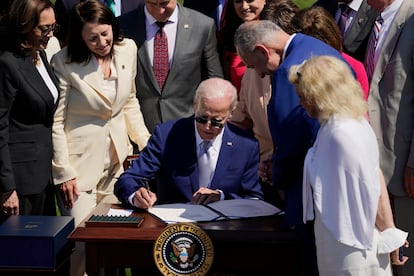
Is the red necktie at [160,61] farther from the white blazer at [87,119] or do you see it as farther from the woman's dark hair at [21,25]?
the woman's dark hair at [21,25]

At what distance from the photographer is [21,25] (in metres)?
4.25

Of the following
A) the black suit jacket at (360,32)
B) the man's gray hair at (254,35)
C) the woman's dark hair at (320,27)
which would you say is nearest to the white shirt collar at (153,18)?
the black suit jacket at (360,32)

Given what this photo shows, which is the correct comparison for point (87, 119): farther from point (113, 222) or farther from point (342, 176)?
point (342, 176)

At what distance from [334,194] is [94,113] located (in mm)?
1944

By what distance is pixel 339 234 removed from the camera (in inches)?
125

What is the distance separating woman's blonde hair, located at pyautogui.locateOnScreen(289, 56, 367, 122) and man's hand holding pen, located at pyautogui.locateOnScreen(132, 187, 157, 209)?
1010 mm

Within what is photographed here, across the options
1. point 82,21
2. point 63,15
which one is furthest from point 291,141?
Answer: point 63,15

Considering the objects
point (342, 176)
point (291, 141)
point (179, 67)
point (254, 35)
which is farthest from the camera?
point (179, 67)

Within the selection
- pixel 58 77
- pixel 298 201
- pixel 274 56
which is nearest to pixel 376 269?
pixel 298 201

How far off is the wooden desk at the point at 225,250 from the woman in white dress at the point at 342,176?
0.79ft

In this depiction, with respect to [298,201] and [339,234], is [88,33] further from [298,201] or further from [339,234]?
[339,234]

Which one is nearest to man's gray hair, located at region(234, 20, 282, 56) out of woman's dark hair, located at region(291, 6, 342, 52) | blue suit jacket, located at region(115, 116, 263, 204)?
woman's dark hair, located at region(291, 6, 342, 52)

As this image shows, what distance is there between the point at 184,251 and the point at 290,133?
0.70 metres

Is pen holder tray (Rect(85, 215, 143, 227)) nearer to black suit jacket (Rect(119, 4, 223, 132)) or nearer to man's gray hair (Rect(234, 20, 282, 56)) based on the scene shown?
man's gray hair (Rect(234, 20, 282, 56))
